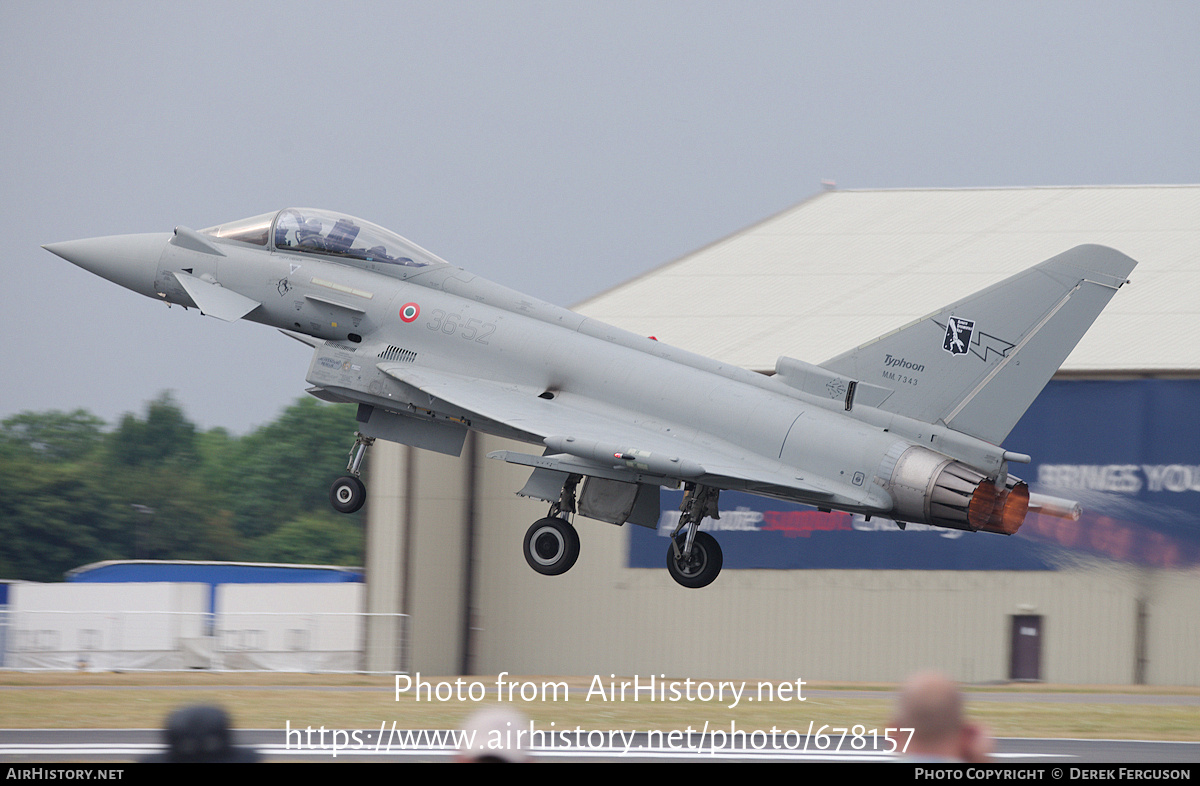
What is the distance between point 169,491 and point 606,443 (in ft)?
276

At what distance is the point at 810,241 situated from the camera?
3444cm

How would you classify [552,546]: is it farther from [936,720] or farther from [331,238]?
[936,720]

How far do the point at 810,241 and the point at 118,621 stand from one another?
762 inches

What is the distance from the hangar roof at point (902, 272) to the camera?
93.7 feet

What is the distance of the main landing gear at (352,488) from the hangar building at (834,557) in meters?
9.61

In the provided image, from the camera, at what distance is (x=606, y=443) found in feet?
51.2

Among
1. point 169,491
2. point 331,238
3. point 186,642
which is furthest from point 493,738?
point 169,491

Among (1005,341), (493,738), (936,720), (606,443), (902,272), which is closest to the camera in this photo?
(936,720)

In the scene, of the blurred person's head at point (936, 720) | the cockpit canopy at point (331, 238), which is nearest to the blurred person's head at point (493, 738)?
the blurred person's head at point (936, 720)

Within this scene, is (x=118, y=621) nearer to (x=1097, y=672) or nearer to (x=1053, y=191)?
(x=1097, y=672)

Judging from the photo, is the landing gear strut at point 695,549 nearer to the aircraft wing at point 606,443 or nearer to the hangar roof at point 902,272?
the aircraft wing at point 606,443

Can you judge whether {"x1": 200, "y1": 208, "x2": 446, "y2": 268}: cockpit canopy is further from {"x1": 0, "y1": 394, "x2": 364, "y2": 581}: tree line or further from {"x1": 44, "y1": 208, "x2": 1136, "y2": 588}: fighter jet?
{"x1": 0, "y1": 394, "x2": 364, "y2": 581}: tree line

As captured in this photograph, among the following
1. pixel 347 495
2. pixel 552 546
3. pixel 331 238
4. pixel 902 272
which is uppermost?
pixel 902 272

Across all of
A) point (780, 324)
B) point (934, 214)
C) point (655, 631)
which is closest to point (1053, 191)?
point (934, 214)
